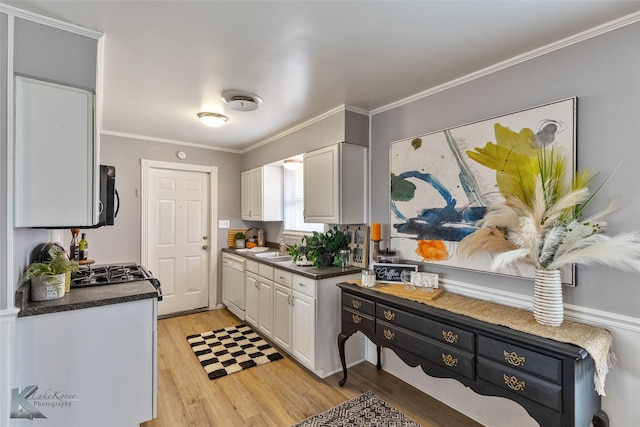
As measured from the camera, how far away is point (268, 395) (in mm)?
2359

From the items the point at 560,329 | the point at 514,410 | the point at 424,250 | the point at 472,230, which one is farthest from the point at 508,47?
the point at 514,410

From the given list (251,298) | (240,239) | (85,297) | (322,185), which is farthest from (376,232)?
(240,239)

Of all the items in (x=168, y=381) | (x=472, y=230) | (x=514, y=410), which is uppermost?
(x=472, y=230)

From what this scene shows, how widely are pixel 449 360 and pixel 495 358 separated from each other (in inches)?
10.0

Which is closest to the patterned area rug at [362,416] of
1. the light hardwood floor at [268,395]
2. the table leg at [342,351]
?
the light hardwood floor at [268,395]

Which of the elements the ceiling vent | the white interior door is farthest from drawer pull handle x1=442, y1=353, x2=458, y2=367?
the white interior door

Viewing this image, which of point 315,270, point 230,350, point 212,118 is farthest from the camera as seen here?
point 230,350

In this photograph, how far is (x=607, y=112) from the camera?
1.57 m

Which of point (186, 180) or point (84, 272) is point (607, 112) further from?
point (186, 180)

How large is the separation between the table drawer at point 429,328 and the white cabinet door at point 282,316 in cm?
104

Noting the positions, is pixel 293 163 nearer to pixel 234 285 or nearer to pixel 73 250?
pixel 234 285

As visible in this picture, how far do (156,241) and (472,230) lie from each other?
3712mm

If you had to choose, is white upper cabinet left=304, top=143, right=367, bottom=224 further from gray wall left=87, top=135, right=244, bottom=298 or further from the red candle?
gray wall left=87, top=135, right=244, bottom=298

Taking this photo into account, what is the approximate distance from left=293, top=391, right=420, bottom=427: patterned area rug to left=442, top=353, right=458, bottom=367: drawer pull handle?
0.62 meters
